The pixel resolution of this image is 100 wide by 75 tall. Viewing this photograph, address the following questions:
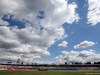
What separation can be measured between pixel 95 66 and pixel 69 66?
27.6 meters

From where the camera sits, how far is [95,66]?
305 feet

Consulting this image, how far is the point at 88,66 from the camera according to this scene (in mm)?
95688

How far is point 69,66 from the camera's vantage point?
341 ft

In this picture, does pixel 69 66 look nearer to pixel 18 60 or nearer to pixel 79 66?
pixel 79 66

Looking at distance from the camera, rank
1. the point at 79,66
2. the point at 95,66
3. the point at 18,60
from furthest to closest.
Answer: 1. the point at 18,60
2. the point at 79,66
3. the point at 95,66

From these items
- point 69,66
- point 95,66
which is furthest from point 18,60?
point 95,66

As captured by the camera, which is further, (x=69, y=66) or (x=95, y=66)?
(x=69, y=66)

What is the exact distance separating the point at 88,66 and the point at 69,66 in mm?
20779

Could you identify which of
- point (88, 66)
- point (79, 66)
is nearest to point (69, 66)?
point (79, 66)

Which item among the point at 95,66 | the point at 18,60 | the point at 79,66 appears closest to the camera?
the point at 95,66

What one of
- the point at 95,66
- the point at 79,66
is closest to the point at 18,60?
the point at 79,66

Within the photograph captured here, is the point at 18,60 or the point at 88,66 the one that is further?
the point at 18,60

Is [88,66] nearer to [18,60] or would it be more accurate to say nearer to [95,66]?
[95,66]

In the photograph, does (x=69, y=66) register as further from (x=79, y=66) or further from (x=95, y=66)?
(x=95, y=66)
